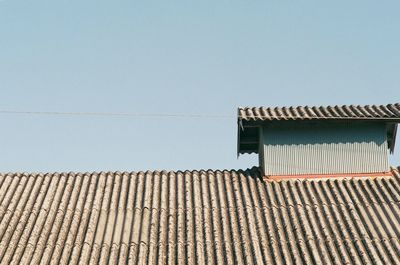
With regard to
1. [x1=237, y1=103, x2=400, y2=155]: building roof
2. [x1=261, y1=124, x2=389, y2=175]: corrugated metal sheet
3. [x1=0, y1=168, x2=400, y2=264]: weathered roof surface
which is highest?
[x1=237, y1=103, x2=400, y2=155]: building roof

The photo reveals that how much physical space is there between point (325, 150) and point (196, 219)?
12.4 ft

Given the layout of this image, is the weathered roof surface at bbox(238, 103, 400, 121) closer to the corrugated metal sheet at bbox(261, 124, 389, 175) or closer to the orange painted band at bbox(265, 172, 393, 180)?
the corrugated metal sheet at bbox(261, 124, 389, 175)

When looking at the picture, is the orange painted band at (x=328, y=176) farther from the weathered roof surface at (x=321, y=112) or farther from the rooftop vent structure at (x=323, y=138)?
the weathered roof surface at (x=321, y=112)

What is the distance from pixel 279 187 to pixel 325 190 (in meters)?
0.97

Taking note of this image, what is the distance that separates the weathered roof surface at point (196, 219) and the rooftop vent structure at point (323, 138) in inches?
16.2

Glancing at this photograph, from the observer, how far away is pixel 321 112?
1455cm

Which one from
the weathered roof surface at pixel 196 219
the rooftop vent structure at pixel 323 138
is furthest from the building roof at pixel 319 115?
the weathered roof surface at pixel 196 219

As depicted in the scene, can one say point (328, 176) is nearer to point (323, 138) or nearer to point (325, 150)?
point (325, 150)

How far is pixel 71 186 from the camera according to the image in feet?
45.7

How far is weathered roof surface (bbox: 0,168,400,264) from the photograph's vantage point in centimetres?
1118

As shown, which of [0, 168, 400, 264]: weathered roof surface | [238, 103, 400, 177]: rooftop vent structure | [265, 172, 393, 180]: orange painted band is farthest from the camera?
[238, 103, 400, 177]: rooftop vent structure

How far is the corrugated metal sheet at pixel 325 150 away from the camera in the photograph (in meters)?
14.2

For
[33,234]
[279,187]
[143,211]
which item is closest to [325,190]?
[279,187]

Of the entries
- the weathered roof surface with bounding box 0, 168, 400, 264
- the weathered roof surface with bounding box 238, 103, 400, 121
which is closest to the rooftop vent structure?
the weathered roof surface with bounding box 238, 103, 400, 121
